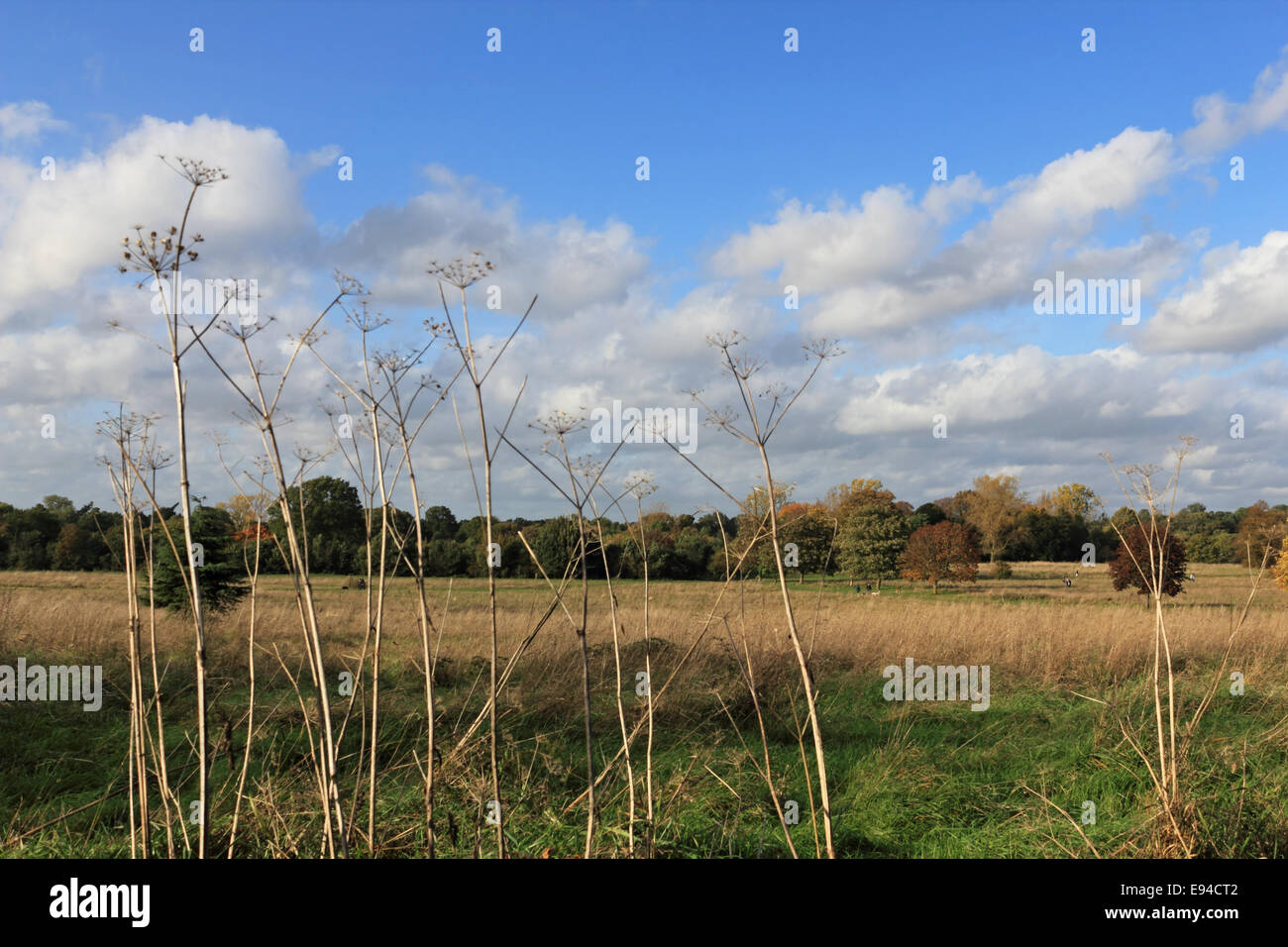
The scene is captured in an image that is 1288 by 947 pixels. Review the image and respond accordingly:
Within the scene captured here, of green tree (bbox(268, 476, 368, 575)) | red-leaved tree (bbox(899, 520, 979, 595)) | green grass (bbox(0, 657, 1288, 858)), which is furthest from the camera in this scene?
red-leaved tree (bbox(899, 520, 979, 595))

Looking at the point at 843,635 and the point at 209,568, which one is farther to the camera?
the point at 209,568

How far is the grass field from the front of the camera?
3100 mm

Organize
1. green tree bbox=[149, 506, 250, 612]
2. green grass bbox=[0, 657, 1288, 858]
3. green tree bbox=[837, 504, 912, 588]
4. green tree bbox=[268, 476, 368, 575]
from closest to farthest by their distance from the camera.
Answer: green tree bbox=[268, 476, 368, 575]
green grass bbox=[0, 657, 1288, 858]
green tree bbox=[149, 506, 250, 612]
green tree bbox=[837, 504, 912, 588]

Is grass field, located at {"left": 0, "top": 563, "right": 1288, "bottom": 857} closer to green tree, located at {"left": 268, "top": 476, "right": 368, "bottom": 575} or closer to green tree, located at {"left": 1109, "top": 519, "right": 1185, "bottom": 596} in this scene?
green tree, located at {"left": 268, "top": 476, "right": 368, "bottom": 575}

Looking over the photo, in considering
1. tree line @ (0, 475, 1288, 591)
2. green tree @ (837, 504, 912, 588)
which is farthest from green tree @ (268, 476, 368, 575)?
green tree @ (837, 504, 912, 588)

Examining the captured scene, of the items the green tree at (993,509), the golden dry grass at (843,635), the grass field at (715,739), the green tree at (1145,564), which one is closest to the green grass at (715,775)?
the grass field at (715,739)

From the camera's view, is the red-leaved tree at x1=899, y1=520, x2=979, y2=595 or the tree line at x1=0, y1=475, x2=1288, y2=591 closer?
the tree line at x1=0, y1=475, x2=1288, y2=591

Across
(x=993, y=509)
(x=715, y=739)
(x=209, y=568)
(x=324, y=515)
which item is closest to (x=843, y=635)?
(x=715, y=739)

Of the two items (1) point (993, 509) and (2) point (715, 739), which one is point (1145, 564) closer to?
(2) point (715, 739)

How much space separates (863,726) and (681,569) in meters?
19.8

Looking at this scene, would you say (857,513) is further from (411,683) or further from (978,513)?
(411,683)

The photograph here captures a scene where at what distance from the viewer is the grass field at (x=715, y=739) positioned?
10.2 ft

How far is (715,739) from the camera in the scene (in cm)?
529
